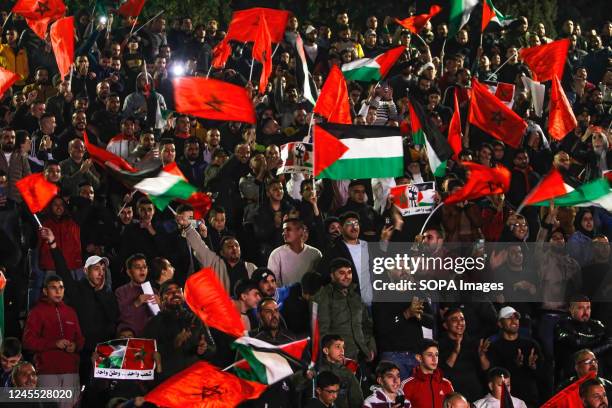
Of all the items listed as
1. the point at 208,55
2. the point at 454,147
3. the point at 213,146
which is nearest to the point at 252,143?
the point at 213,146

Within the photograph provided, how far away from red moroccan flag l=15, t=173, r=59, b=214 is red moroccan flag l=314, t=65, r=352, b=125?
3.83 metres

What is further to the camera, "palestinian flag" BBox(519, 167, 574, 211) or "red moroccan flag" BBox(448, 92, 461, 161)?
"red moroccan flag" BBox(448, 92, 461, 161)

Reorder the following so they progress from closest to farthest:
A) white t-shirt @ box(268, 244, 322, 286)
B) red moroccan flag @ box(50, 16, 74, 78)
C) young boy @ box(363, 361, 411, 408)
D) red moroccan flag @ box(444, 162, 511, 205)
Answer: young boy @ box(363, 361, 411, 408), white t-shirt @ box(268, 244, 322, 286), red moroccan flag @ box(444, 162, 511, 205), red moroccan flag @ box(50, 16, 74, 78)

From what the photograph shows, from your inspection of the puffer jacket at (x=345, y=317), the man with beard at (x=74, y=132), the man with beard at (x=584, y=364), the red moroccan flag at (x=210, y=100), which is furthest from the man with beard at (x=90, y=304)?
the man with beard at (x=584, y=364)

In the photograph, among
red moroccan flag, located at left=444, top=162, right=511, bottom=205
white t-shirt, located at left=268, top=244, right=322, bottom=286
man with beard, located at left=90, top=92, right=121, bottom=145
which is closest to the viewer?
white t-shirt, located at left=268, top=244, right=322, bottom=286

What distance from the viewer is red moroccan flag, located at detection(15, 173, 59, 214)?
48.0 feet

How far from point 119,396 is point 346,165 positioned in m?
3.91

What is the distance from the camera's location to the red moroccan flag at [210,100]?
16.3 m

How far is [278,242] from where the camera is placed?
15828mm

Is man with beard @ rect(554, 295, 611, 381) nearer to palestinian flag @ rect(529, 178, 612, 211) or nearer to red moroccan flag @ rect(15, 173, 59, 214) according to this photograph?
palestinian flag @ rect(529, 178, 612, 211)

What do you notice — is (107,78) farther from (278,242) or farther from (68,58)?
(278,242)

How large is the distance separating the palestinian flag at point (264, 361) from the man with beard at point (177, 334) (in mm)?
408

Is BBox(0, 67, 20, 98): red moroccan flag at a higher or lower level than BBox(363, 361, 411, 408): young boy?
higher

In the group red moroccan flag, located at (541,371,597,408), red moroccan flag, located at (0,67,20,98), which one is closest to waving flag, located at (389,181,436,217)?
red moroccan flag, located at (541,371,597,408)
